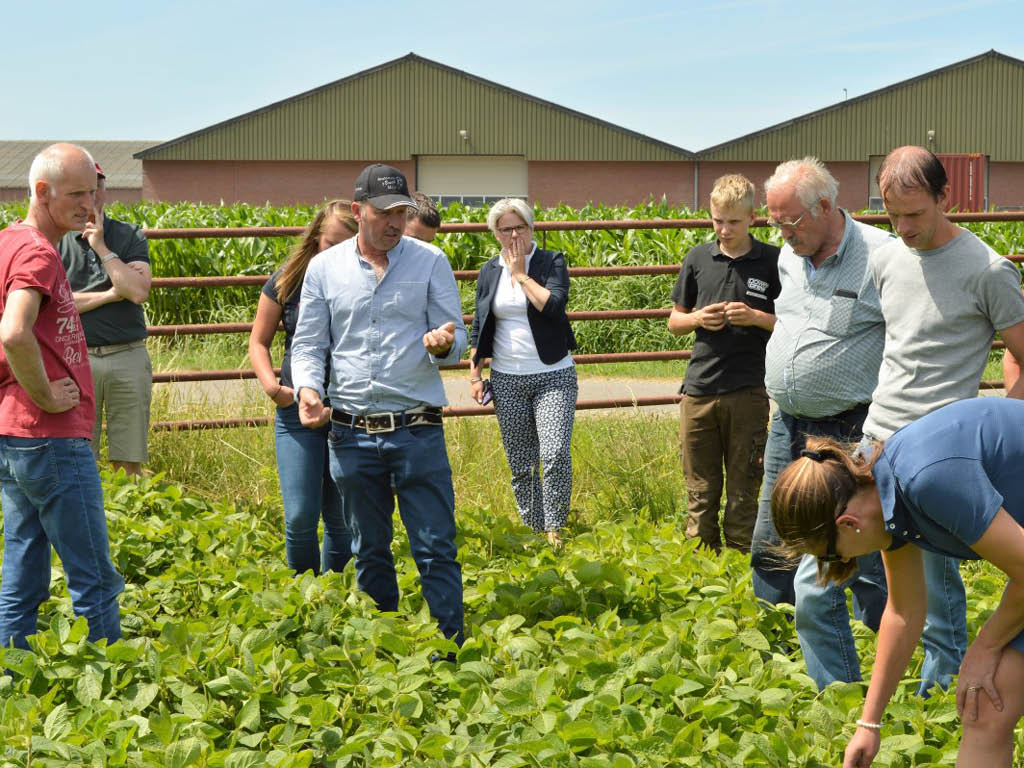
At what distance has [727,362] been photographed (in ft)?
19.9

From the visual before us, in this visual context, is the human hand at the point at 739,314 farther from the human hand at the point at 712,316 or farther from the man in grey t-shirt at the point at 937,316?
the man in grey t-shirt at the point at 937,316

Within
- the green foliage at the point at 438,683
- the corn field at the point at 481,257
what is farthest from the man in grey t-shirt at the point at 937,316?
the corn field at the point at 481,257

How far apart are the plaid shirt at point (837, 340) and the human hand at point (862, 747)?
67.0 inches

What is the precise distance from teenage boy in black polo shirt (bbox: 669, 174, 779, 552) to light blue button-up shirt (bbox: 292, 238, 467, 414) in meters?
1.67

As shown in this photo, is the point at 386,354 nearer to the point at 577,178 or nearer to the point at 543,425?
the point at 543,425

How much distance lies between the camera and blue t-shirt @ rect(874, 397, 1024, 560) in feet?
9.11

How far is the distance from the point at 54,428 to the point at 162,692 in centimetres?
102

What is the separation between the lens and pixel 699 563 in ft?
18.3

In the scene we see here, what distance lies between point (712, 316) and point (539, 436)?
3.77ft

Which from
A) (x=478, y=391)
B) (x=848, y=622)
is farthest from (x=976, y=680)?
(x=478, y=391)

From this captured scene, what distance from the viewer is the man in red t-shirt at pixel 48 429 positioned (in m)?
4.13

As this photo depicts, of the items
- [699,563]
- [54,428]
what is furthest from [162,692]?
[699,563]

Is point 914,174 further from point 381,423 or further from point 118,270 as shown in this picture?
point 118,270

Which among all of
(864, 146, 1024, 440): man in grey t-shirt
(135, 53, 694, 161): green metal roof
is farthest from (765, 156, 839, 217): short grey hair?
(135, 53, 694, 161): green metal roof
